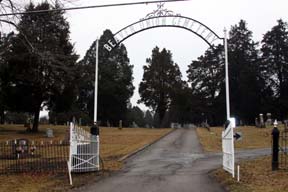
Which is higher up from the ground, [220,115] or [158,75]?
[158,75]

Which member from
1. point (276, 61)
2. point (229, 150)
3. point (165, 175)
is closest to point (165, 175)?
point (165, 175)

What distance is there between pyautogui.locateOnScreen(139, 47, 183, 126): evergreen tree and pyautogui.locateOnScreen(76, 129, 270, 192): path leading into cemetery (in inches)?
2423

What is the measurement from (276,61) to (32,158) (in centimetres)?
6676

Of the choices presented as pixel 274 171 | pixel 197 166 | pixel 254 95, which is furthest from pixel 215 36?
pixel 254 95

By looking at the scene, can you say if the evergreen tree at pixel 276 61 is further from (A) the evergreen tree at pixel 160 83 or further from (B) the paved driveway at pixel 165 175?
(B) the paved driveway at pixel 165 175

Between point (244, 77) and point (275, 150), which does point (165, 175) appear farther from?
point (244, 77)

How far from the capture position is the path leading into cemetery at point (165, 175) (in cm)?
1495

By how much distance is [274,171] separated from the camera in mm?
17391

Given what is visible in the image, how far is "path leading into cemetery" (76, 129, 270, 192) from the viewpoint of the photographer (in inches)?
588

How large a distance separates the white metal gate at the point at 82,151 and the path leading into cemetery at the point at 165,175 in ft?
4.14

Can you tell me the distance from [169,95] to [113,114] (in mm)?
10554

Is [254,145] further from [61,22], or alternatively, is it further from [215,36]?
[61,22]

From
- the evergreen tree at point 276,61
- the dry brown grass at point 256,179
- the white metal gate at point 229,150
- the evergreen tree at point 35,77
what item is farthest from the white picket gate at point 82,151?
the evergreen tree at point 276,61

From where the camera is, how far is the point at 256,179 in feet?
51.7
